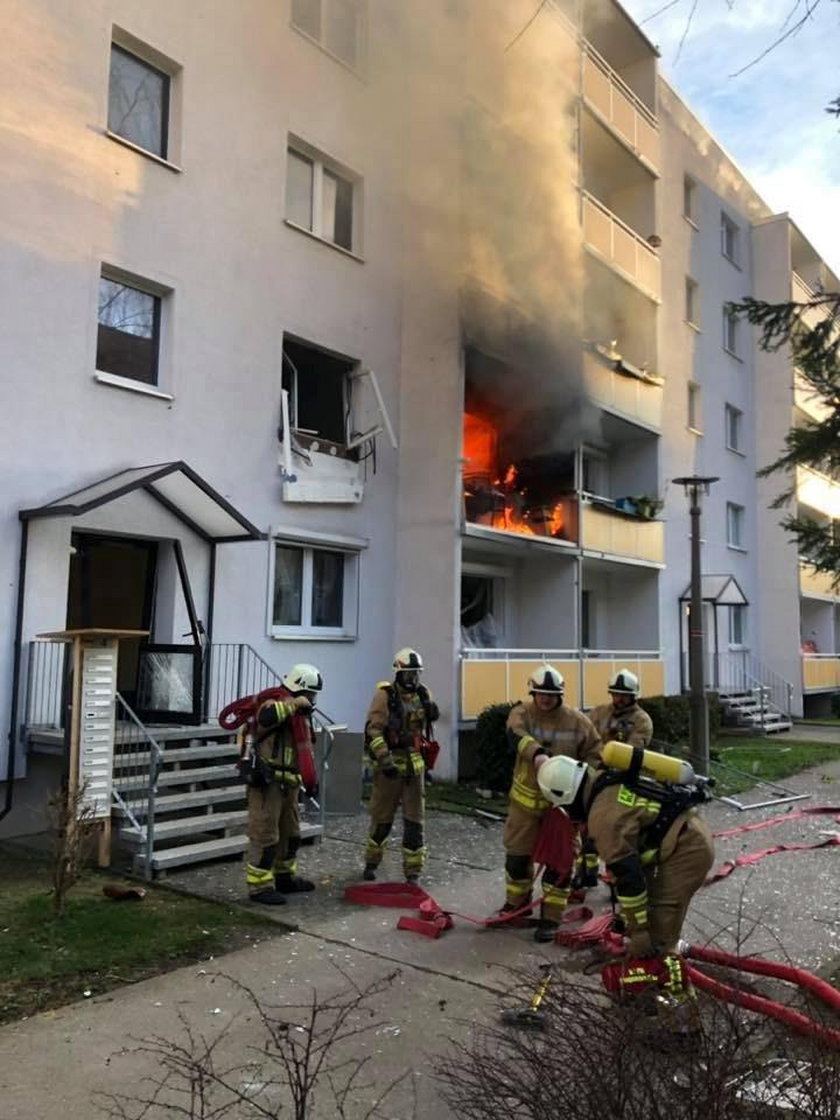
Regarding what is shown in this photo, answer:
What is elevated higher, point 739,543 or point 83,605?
point 739,543

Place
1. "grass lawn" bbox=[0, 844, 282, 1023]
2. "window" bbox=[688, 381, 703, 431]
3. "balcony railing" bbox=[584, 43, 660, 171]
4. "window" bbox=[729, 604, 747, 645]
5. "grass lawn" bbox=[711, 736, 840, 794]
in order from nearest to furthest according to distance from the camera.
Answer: "grass lawn" bbox=[0, 844, 282, 1023] < "grass lawn" bbox=[711, 736, 840, 794] < "balcony railing" bbox=[584, 43, 660, 171] < "window" bbox=[688, 381, 703, 431] < "window" bbox=[729, 604, 747, 645]

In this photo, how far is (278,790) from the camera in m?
5.89

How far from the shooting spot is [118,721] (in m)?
7.98

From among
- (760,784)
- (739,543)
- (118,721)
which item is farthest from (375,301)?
(739,543)

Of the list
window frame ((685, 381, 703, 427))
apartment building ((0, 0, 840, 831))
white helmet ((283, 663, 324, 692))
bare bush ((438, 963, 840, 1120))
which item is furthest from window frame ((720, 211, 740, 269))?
bare bush ((438, 963, 840, 1120))

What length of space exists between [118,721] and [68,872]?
9.39 feet

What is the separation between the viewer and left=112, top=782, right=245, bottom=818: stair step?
671 centimetres

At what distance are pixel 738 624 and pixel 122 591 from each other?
14.9 meters

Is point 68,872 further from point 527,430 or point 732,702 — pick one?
point 732,702

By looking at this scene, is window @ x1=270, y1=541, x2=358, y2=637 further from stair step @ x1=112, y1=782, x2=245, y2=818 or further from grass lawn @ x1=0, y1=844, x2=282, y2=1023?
grass lawn @ x1=0, y1=844, x2=282, y2=1023

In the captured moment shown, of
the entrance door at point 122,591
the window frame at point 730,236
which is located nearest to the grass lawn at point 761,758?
the entrance door at point 122,591

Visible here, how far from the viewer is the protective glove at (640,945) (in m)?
3.77

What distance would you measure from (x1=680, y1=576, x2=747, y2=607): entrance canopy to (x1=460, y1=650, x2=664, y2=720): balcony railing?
9.29ft

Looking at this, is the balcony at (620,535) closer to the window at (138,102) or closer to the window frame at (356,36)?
the window frame at (356,36)
